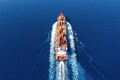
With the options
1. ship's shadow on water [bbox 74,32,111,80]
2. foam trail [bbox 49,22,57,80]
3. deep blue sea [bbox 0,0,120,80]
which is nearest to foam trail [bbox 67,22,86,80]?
ship's shadow on water [bbox 74,32,111,80]

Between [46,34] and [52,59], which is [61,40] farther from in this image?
[46,34]

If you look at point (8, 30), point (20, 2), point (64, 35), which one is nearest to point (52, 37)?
point (64, 35)

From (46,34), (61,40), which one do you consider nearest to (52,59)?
(61,40)

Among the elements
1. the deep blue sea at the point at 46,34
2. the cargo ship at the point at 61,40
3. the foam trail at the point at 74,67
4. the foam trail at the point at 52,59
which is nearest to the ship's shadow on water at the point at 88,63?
the deep blue sea at the point at 46,34

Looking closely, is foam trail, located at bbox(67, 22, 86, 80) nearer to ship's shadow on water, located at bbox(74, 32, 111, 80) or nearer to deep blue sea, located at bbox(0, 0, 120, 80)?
ship's shadow on water, located at bbox(74, 32, 111, 80)

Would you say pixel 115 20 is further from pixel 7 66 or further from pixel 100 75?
pixel 7 66

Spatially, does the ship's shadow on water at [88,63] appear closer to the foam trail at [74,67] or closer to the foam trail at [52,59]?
the foam trail at [74,67]
